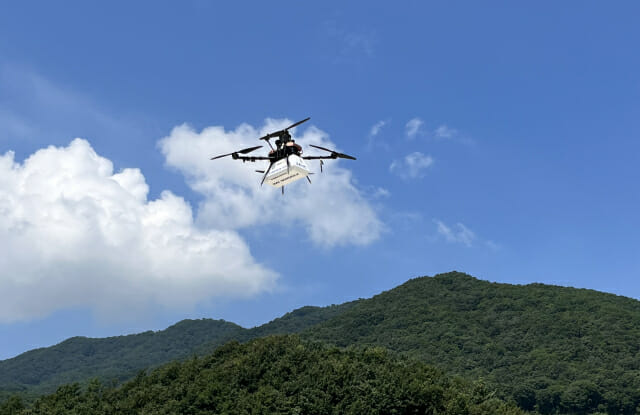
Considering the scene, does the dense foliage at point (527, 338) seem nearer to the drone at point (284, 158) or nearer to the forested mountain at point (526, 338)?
the forested mountain at point (526, 338)

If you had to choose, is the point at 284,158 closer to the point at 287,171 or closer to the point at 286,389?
the point at 287,171

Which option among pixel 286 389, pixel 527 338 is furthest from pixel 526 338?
pixel 286 389

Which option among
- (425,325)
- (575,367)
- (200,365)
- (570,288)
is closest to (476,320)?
(425,325)

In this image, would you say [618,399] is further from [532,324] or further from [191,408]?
[191,408]

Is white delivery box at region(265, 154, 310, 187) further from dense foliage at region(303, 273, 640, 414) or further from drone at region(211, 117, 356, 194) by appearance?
dense foliage at region(303, 273, 640, 414)

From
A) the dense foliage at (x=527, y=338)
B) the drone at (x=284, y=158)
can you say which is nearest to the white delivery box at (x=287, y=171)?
the drone at (x=284, y=158)

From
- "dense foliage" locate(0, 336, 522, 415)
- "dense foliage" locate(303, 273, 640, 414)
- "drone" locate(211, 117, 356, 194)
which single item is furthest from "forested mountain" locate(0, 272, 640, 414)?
"drone" locate(211, 117, 356, 194)
